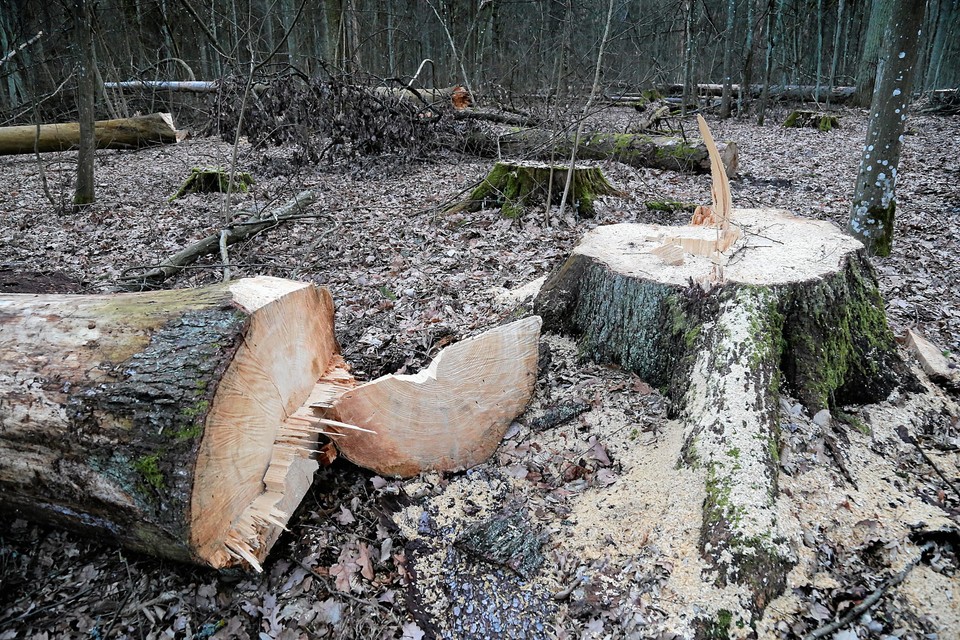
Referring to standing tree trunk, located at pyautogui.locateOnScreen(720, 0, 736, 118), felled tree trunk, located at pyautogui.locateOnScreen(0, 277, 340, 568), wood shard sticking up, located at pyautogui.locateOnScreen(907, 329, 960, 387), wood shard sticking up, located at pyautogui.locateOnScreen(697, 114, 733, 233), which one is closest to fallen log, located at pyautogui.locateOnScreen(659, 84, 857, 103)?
standing tree trunk, located at pyautogui.locateOnScreen(720, 0, 736, 118)

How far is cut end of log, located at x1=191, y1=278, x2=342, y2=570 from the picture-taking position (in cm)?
200

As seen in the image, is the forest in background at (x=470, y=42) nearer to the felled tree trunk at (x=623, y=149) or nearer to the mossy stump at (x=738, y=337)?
the felled tree trunk at (x=623, y=149)

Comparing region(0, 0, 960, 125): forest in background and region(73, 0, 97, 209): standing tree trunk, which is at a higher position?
region(0, 0, 960, 125): forest in background

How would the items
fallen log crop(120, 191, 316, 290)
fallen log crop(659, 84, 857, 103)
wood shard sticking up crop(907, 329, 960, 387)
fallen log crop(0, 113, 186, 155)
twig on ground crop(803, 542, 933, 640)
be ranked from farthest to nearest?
fallen log crop(659, 84, 857, 103), fallen log crop(0, 113, 186, 155), fallen log crop(120, 191, 316, 290), wood shard sticking up crop(907, 329, 960, 387), twig on ground crop(803, 542, 933, 640)

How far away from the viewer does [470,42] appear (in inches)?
763

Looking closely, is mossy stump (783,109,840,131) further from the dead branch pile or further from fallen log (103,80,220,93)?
fallen log (103,80,220,93)

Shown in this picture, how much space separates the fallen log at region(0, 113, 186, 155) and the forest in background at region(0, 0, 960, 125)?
732mm

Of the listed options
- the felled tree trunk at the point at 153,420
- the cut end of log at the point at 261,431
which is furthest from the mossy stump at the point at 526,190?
the felled tree trunk at the point at 153,420

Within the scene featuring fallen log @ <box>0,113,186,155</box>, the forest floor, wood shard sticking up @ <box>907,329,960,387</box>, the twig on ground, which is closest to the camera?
the twig on ground

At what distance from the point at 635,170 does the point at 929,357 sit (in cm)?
599

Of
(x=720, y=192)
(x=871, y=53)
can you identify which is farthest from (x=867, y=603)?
(x=871, y=53)

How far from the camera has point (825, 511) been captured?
209 centimetres

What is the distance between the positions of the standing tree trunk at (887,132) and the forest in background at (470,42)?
20.6ft

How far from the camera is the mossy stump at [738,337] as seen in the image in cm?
197
